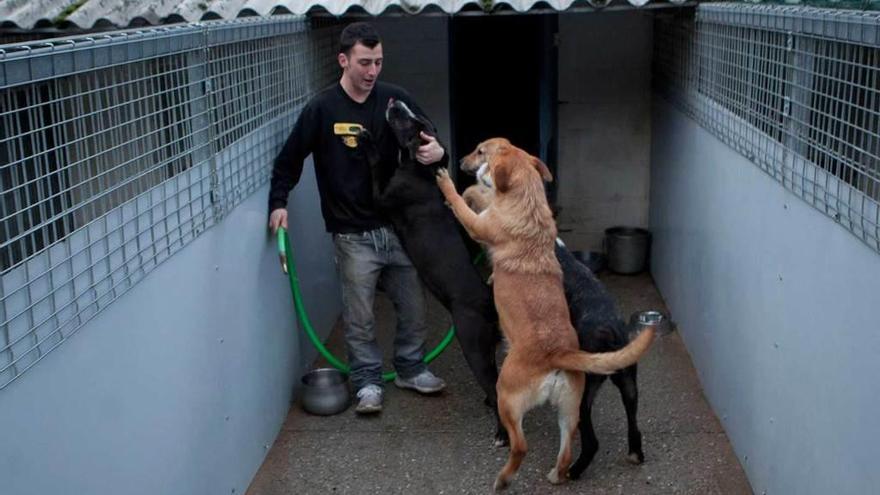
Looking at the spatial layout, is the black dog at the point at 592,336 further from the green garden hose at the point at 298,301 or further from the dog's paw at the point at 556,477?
the green garden hose at the point at 298,301

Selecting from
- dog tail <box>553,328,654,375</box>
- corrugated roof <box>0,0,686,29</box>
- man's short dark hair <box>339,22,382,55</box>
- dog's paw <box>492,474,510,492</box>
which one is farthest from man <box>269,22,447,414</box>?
dog tail <box>553,328,654,375</box>

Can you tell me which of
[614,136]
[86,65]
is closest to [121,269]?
[86,65]

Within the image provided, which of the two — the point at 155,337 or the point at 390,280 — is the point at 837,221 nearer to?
the point at 155,337

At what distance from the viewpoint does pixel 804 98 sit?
13.0 ft

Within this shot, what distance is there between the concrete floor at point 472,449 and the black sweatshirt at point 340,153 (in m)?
1.13

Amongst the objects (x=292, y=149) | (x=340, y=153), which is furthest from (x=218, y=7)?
(x=340, y=153)

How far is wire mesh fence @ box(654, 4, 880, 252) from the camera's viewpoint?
3.20 meters

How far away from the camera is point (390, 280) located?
221 inches

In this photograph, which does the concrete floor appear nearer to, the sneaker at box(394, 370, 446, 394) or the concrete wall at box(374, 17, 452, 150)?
the sneaker at box(394, 370, 446, 394)

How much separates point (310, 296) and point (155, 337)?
272cm

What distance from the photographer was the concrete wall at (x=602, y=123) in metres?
8.05

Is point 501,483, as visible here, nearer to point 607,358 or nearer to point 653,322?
point 607,358

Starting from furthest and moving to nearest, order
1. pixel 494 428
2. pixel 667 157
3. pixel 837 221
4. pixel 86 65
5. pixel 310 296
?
pixel 667 157 < pixel 310 296 < pixel 494 428 < pixel 837 221 < pixel 86 65

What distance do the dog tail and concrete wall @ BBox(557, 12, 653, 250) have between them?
4340mm
